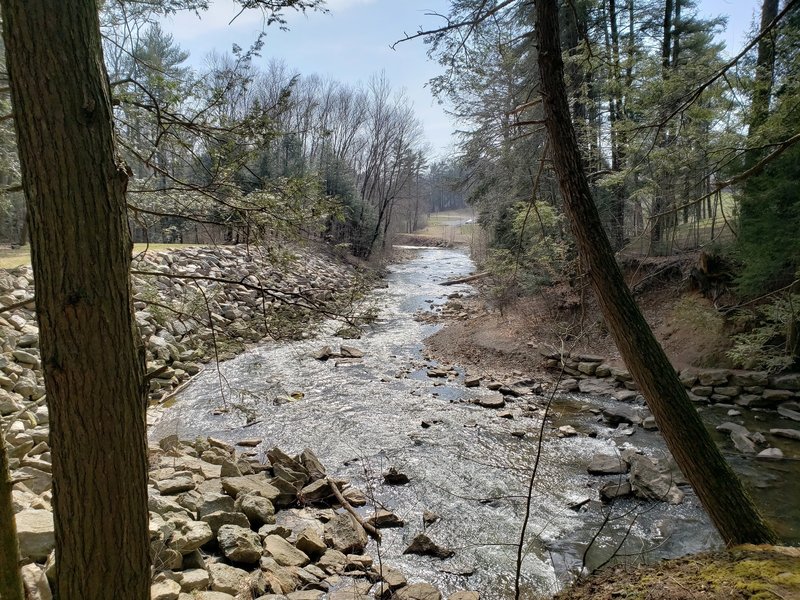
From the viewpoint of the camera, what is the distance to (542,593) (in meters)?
3.84

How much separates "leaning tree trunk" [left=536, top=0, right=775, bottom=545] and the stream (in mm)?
483

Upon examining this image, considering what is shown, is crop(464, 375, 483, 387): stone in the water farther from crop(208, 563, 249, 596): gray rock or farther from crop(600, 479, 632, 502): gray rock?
crop(208, 563, 249, 596): gray rock

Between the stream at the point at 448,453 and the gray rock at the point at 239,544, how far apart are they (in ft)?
3.25

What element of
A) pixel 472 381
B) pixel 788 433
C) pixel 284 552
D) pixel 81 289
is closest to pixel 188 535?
pixel 284 552

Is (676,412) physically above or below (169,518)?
above

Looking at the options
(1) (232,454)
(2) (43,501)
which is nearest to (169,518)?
(2) (43,501)

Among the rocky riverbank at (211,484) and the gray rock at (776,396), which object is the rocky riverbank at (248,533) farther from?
the gray rock at (776,396)

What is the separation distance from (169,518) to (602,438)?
19.5ft

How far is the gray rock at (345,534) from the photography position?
4.39 meters

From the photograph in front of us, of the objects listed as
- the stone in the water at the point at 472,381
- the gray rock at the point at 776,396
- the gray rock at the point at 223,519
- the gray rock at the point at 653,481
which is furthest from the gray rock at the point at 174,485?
the gray rock at the point at 776,396

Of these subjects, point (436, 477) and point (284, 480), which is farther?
point (436, 477)

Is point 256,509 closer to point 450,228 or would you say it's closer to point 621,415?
point 621,415

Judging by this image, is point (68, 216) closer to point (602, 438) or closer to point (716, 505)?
point (716, 505)

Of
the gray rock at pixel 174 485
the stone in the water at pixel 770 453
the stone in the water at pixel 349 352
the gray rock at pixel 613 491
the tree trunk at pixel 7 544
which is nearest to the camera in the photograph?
the tree trunk at pixel 7 544
